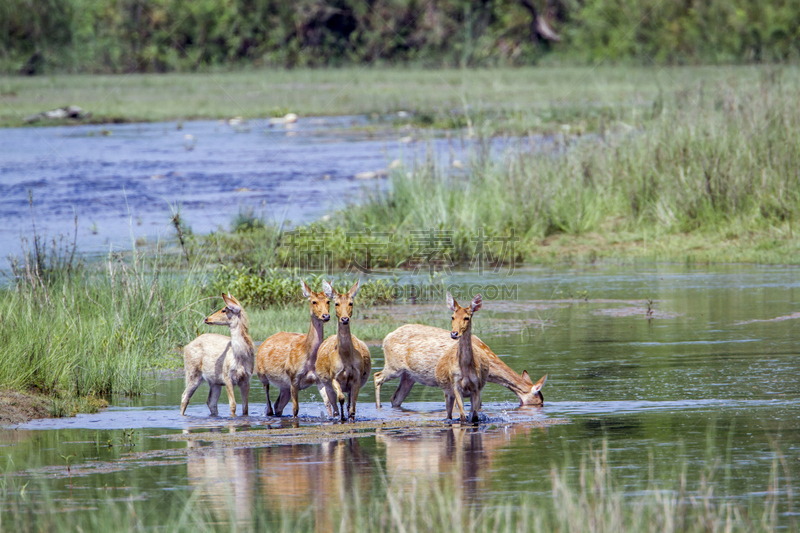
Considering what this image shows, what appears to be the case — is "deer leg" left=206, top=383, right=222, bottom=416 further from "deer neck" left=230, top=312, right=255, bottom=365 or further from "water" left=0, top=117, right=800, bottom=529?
"deer neck" left=230, top=312, right=255, bottom=365

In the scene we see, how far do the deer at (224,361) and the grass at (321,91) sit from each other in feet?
89.9

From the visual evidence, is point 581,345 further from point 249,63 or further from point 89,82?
point 249,63

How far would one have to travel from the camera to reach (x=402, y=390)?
11.3 m

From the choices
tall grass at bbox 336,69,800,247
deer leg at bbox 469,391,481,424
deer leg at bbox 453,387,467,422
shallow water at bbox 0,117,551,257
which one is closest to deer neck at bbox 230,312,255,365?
deer leg at bbox 453,387,467,422

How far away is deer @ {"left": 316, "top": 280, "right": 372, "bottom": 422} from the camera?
10133 mm

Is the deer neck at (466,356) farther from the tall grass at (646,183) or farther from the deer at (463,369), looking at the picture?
the tall grass at (646,183)

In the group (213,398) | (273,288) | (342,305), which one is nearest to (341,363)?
(342,305)

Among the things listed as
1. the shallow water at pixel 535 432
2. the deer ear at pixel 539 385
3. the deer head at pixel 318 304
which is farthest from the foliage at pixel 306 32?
the deer head at pixel 318 304

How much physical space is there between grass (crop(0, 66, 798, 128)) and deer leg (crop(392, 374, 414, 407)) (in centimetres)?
2697

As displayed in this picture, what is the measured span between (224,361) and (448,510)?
4.44 metres

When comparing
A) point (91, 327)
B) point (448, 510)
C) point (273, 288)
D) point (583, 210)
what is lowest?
point (448, 510)

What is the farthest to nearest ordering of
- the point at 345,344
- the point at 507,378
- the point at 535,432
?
1. the point at 507,378
2. the point at 345,344
3. the point at 535,432

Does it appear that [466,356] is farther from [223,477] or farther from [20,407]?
A: [20,407]

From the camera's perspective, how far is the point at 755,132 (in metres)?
20.1
